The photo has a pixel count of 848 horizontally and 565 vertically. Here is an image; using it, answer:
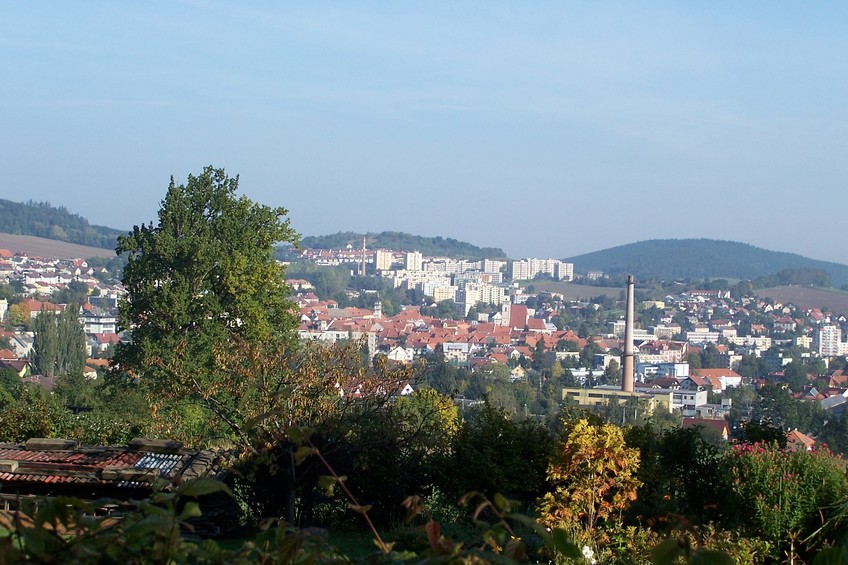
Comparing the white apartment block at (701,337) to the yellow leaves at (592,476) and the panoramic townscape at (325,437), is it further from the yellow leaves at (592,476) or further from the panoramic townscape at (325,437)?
the yellow leaves at (592,476)

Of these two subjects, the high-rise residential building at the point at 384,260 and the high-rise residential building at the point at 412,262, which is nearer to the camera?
the high-rise residential building at the point at 384,260

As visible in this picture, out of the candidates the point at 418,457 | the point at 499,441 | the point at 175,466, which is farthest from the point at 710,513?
the point at 175,466

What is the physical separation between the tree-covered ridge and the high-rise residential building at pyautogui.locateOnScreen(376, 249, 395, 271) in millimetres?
45414

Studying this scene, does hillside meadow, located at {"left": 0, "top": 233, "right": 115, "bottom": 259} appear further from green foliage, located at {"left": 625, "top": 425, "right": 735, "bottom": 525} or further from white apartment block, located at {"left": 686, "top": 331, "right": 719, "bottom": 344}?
green foliage, located at {"left": 625, "top": 425, "right": 735, "bottom": 525}

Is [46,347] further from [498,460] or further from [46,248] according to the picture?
[46,248]

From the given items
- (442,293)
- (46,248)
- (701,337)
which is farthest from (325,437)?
(442,293)

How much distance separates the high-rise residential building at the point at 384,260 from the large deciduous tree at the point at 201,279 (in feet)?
510

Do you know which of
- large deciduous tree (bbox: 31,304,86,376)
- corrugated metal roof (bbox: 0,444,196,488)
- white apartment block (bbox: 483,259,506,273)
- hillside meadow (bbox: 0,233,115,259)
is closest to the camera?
corrugated metal roof (bbox: 0,444,196,488)

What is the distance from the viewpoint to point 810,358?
344 feet

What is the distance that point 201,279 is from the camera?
18844 millimetres

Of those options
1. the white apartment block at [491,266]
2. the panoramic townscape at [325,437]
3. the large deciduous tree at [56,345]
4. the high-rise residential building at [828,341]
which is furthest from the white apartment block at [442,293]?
the large deciduous tree at [56,345]

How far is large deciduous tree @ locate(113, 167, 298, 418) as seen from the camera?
1803cm

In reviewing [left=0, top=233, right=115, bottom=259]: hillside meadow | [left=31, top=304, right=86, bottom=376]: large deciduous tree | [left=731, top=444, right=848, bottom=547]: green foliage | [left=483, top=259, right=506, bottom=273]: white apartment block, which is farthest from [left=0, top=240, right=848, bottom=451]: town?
[left=731, top=444, right=848, bottom=547]: green foliage

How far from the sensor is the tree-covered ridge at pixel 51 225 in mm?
146750
